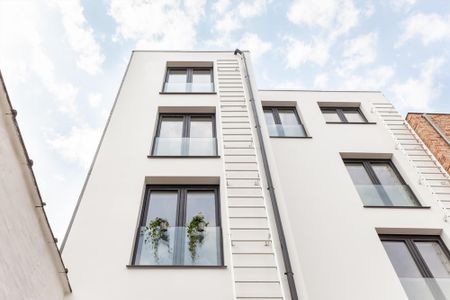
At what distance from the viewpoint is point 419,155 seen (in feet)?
28.2

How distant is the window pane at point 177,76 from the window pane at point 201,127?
1.99 metres

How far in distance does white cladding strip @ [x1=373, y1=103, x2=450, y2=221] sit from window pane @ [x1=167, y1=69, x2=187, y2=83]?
5.52 metres

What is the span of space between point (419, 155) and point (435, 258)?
2.75 m

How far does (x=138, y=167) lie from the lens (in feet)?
22.9

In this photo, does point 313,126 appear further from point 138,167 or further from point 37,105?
point 37,105

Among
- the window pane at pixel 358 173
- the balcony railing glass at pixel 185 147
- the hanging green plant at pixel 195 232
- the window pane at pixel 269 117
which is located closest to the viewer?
the hanging green plant at pixel 195 232

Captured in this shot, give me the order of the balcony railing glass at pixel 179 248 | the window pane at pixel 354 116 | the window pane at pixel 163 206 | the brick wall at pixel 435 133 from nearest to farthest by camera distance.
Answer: the balcony railing glass at pixel 179 248
the window pane at pixel 163 206
the brick wall at pixel 435 133
the window pane at pixel 354 116

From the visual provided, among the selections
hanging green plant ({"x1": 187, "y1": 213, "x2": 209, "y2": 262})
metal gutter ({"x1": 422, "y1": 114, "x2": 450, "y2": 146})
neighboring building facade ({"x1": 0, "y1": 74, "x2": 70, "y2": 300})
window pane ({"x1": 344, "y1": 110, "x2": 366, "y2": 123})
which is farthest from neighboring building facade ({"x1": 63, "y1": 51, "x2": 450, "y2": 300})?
neighboring building facade ({"x1": 0, "y1": 74, "x2": 70, "y2": 300})

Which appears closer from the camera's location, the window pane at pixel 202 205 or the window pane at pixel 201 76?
the window pane at pixel 202 205

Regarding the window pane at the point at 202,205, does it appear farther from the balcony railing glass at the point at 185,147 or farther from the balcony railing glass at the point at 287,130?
the balcony railing glass at the point at 287,130

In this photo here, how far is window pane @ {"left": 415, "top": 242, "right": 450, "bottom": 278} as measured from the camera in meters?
6.45

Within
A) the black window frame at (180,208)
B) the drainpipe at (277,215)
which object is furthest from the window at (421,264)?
the black window frame at (180,208)

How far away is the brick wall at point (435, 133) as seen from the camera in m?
8.17

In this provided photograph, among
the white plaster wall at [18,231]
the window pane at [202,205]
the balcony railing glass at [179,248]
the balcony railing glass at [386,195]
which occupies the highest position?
the balcony railing glass at [386,195]
